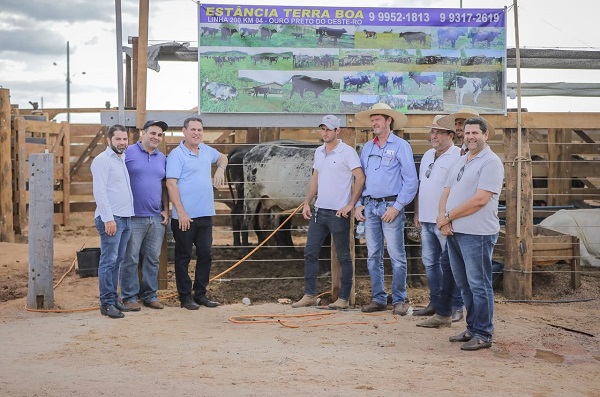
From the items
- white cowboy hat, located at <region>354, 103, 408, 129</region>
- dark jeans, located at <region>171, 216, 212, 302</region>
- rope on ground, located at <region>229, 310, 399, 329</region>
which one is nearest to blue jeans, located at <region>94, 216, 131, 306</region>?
dark jeans, located at <region>171, 216, 212, 302</region>

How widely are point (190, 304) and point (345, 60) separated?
3067 millimetres

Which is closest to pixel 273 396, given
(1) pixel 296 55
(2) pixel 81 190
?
(1) pixel 296 55

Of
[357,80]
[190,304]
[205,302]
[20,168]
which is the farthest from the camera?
[20,168]

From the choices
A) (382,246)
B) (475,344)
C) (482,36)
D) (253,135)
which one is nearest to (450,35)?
(482,36)

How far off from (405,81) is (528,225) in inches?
83.5

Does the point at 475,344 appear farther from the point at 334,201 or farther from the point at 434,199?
the point at 334,201

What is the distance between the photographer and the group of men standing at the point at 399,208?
638cm

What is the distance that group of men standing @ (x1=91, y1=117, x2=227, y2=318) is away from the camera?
7.48 metres

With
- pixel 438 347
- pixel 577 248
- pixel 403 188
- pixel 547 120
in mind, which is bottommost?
pixel 438 347

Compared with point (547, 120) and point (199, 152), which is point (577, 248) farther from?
point (199, 152)

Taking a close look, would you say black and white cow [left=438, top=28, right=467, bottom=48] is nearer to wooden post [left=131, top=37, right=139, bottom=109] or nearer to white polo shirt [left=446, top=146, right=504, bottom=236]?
white polo shirt [left=446, top=146, right=504, bottom=236]

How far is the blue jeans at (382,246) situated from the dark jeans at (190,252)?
1.64 metres

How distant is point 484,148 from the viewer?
6223 millimetres

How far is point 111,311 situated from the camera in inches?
293
